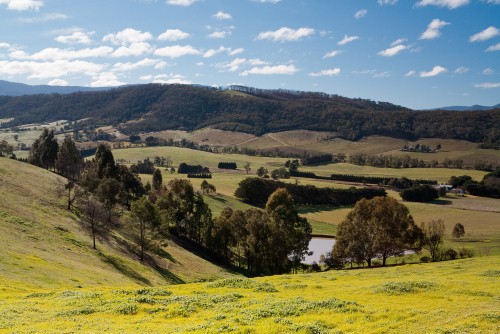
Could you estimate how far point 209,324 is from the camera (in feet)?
79.8

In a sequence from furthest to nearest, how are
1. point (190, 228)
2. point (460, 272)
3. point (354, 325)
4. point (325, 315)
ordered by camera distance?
point (190, 228), point (460, 272), point (325, 315), point (354, 325)

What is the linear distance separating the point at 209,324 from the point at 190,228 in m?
79.6

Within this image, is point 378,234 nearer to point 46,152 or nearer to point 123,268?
point 123,268

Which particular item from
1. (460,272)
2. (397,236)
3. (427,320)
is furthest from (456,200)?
(427,320)

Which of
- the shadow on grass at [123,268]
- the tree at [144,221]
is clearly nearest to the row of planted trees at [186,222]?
the tree at [144,221]

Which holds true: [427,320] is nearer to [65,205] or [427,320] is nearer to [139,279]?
[139,279]

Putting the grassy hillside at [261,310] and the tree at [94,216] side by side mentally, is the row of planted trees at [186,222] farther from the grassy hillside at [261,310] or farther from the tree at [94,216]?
the grassy hillside at [261,310]

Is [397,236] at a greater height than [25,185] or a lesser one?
lesser

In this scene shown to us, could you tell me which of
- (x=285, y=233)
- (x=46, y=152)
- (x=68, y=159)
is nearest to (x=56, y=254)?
(x=285, y=233)

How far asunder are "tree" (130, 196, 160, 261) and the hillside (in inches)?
118

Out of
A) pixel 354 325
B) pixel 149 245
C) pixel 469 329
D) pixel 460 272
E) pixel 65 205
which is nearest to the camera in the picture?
pixel 469 329

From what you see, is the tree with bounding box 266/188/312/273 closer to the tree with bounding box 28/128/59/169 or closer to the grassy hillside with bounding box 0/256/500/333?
the grassy hillside with bounding box 0/256/500/333

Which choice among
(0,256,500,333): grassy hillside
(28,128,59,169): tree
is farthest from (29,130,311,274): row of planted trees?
(0,256,500,333): grassy hillside

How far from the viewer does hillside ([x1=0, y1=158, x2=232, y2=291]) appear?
4756 cm
